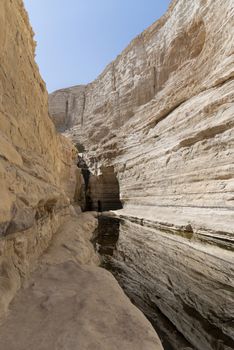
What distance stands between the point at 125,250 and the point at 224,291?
3069 mm

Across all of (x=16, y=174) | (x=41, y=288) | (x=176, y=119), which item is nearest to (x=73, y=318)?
(x=41, y=288)

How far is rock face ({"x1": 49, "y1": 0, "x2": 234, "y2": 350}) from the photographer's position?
5352 mm

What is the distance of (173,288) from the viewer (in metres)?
3.74

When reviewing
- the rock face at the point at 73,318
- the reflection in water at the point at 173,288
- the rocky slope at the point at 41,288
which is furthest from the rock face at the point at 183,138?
the rocky slope at the point at 41,288

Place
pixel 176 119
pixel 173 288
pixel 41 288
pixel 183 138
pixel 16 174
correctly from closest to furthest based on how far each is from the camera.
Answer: pixel 41 288
pixel 16 174
pixel 173 288
pixel 183 138
pixel 176 119

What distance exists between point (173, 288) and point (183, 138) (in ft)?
27.9

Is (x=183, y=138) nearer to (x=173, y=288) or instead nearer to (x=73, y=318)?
(x=173, y=288)

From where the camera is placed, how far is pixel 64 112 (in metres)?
38.8

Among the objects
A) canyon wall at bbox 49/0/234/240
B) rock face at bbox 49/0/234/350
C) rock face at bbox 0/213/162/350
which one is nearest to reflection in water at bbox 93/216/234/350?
rock face at bbox 49/0/234/350

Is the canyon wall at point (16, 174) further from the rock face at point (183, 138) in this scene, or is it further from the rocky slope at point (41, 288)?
the rock face at point (183, 138)

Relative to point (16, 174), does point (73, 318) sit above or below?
below

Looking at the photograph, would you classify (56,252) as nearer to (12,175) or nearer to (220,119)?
(12,175)

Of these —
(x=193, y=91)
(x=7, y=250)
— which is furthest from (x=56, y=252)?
(x=193, y=91)

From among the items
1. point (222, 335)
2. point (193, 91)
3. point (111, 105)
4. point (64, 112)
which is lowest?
point (222, 335)
